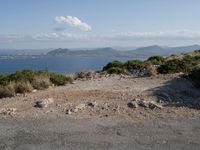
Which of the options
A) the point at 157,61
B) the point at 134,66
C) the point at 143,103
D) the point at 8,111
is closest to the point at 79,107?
the point at 143,103

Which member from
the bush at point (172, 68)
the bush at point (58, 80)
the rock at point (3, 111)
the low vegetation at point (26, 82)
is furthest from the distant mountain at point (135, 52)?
the rock at point (3, 111)

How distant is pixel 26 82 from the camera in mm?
14836

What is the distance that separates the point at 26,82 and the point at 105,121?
19.0 feet

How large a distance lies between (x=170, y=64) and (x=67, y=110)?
9267mm

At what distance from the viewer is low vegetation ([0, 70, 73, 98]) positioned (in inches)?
554

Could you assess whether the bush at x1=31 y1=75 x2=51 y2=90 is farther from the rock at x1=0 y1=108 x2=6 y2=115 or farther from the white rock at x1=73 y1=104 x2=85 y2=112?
the white rock at x1=73 y1=104 x2=85 y2=112

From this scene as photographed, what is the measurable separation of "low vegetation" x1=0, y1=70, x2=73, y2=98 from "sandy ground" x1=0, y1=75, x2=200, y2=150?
0.64m

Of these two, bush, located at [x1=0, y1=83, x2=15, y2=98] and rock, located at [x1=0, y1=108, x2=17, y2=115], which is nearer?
rock, located at [x1=0, y1=108, x2=17, y2=115]

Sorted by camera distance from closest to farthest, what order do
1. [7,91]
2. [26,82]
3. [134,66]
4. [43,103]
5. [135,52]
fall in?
[43,103]
[7,91]
[26,82]
[134,66]
[135,52]

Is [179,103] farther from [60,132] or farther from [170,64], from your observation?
[170,64]

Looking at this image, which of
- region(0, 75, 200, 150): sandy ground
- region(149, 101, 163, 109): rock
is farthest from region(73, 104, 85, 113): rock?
region(149, 101, 163, 109): rock

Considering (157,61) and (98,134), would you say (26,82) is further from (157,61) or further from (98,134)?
(157,61)

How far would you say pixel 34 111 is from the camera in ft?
36.2

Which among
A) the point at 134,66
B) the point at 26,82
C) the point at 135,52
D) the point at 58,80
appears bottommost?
the point at 135,52
